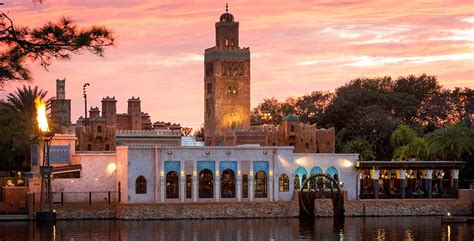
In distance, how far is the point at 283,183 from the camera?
7019 cm

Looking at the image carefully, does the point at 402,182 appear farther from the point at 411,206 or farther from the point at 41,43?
the point at 41,43

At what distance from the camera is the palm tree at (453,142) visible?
76250 millimetres

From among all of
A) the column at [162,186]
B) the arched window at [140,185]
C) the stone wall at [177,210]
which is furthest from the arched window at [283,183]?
the arched window at [140,185]

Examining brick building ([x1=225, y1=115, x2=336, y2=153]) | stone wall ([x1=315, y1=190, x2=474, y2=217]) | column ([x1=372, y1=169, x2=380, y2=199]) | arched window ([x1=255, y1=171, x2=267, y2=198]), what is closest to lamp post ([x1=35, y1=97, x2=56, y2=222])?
arched window ([x1=255, y1=171, x2=267, y2=198])

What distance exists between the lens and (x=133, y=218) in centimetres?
6662

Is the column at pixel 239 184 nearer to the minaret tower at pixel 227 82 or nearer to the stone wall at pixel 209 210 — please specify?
the stone wall at pixel 209 210

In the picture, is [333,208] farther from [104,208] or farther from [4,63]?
[4,63]

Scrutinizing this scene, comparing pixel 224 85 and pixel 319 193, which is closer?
pixel 319 193

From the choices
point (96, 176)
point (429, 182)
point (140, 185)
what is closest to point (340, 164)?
point (429, 182)

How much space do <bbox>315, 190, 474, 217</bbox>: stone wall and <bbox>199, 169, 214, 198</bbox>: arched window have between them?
8.95 m

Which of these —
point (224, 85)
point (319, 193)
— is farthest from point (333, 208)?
point (224, 85)

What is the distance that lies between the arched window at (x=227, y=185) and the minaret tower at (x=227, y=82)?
56.5 metres

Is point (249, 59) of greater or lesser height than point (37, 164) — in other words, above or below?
above

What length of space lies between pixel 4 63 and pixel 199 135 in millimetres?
122576
